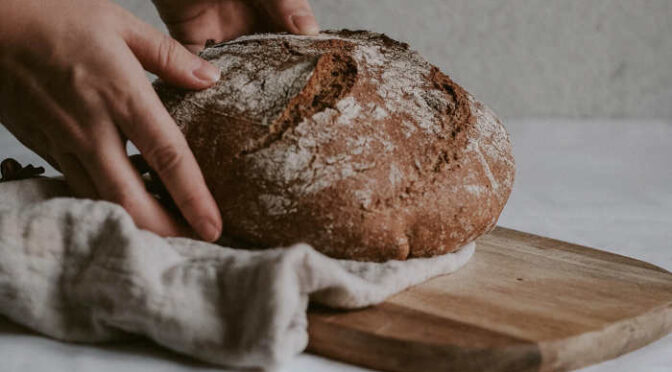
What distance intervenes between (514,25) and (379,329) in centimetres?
270

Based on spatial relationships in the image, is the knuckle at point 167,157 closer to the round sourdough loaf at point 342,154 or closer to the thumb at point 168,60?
the round sourdough loaf at point 342,154

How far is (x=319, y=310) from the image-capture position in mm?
1435

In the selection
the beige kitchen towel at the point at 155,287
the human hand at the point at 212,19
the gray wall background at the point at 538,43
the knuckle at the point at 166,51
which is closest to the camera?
the beige kitchen towel at the point at 155,287

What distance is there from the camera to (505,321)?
56.4 inches

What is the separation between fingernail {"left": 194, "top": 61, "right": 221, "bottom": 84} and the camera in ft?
5.65

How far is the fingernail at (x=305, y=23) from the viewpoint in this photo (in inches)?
78.9

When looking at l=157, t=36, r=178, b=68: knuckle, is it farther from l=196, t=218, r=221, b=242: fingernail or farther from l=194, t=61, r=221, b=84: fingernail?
l=196, t=218, r=221, b=242: fingernail

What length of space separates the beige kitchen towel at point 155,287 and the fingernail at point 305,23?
73 centimetres

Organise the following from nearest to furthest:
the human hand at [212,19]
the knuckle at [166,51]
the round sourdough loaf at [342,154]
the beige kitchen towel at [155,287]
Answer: the beige kitchen towel at [155,287] → the round sourdough loaf at [342,154] → the knuckle at [166,51] → the human hand at [212,19]

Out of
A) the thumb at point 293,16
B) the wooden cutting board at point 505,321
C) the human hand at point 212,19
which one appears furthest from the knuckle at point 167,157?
the human hand at point 212,19

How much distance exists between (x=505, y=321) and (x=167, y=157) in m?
0.69

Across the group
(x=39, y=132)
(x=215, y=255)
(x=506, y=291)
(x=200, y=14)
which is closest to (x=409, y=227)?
(x=506, y=291)

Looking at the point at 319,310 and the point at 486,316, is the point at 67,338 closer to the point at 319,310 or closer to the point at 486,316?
the point at 319,310

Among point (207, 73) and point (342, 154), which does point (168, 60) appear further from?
point (342, 154)
